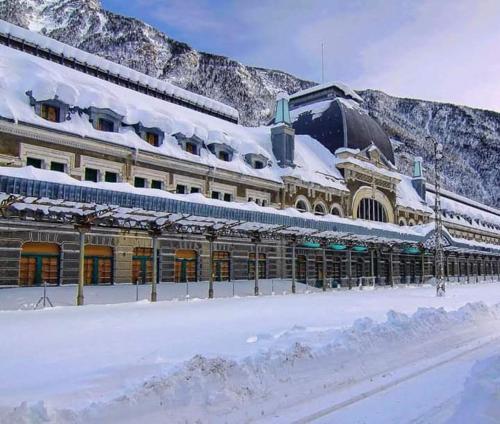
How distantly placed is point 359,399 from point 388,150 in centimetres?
4660

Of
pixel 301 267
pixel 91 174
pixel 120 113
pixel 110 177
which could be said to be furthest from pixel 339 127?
pixel 91 174

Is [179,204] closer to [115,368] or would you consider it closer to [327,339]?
[327,339]

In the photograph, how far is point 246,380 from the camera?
23.3ft

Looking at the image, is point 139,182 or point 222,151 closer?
point 139,182

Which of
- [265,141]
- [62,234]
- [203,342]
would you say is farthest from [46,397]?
[265,141]

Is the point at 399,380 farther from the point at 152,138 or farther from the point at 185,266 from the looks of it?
the point at 152,138

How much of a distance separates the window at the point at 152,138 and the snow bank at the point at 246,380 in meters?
19.4

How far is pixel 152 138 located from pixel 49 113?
6.30m

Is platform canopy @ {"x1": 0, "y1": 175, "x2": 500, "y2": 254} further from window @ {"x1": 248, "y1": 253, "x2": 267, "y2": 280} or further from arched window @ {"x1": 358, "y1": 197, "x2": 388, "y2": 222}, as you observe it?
arched window @ {"x1": 358, "y1": 197, "x2": 388, "y2": 222}

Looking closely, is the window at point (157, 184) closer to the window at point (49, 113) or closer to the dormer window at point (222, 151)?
the dormer window at point (222, 151)

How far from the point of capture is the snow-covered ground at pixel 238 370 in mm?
6027

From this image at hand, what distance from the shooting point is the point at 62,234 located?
23203 mm

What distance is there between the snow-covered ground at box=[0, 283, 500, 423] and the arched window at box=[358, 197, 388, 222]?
30.9 meters

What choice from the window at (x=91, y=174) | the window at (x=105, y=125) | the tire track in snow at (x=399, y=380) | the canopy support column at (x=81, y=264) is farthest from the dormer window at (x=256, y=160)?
the tire track in snow at (x=399, y=380)
